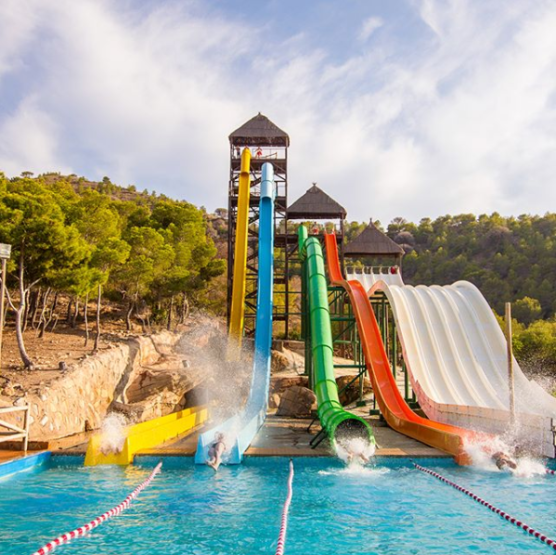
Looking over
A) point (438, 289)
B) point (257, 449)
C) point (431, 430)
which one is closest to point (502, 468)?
point (431, 430)

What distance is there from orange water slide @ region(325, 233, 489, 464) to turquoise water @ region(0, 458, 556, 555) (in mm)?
641

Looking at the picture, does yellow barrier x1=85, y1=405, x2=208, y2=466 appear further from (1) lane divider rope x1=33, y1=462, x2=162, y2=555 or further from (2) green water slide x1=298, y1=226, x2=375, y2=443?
(2) green water slide x1=298, y1=226, x2=375, y2=443

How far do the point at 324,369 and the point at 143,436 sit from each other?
3948 mm

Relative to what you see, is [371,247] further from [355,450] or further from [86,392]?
[355,450]

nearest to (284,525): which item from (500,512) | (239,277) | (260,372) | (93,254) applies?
(500,512)

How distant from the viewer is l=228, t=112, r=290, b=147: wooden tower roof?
27.6 meters

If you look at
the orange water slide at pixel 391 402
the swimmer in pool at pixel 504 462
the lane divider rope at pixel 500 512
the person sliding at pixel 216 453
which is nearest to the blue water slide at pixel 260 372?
the person sliding at pixel 216 453

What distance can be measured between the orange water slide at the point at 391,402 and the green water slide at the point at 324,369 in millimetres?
1069

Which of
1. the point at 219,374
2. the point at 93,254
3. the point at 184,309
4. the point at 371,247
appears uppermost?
the point at 371,247

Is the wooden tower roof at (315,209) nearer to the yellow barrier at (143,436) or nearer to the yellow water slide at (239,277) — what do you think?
the yellow water slide at (239,277)

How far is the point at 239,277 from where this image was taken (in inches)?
785

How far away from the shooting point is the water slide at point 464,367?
9.90m

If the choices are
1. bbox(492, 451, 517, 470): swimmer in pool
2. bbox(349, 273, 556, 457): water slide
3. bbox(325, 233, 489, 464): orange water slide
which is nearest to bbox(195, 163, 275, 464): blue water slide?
bbox(325, 233, 489, 464): orange water slide

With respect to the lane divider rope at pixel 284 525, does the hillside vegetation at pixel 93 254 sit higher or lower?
higher
